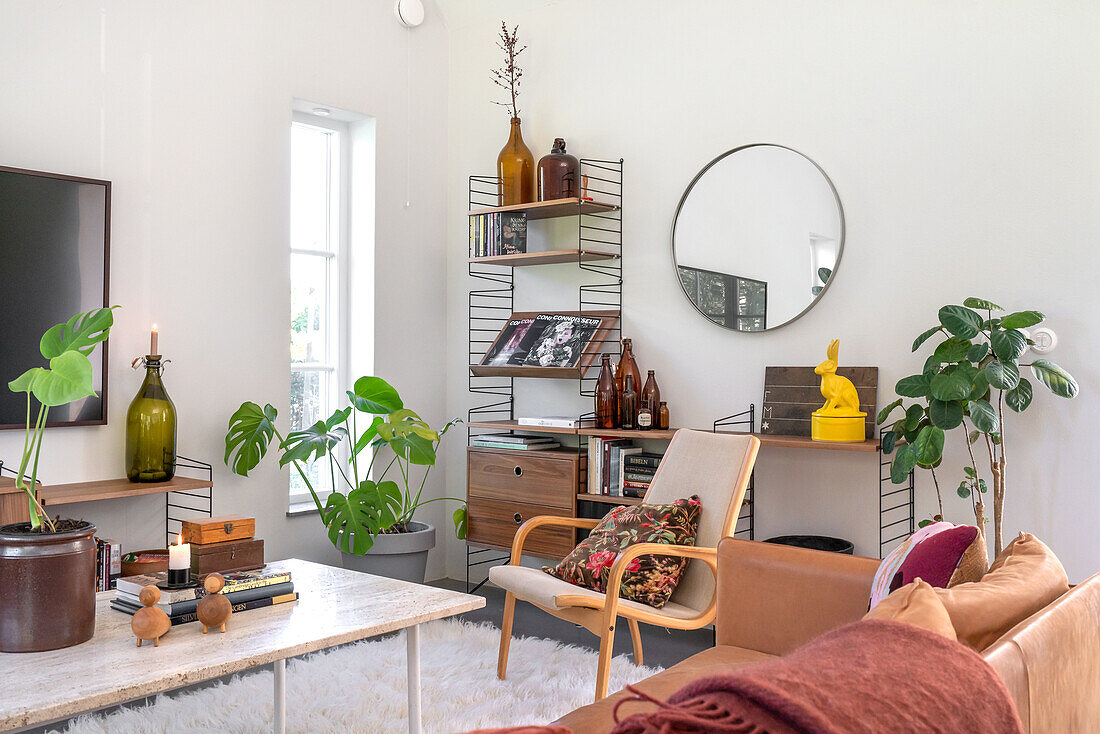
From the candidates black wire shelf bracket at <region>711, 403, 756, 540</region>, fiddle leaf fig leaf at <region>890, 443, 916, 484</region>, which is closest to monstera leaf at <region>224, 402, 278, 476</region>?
black wire shelf bracket at <region>711, 403, 756, 540</region>

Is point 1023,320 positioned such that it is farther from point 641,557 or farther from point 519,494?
point 519,494

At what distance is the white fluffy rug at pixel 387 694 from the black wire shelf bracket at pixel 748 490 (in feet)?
2.55

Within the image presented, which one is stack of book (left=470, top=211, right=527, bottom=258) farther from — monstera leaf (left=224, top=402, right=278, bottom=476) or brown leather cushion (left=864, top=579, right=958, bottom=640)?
brown leather cushion (left=864, top=579, right=958, bottom=640)

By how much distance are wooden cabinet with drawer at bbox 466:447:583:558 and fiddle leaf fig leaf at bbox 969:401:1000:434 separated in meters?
1.67

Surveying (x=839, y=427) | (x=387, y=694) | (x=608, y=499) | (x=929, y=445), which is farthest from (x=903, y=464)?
(x=387, y=694)

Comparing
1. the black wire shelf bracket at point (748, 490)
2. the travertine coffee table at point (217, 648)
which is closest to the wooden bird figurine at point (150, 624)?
the travertine coffee table at point (217, 648)

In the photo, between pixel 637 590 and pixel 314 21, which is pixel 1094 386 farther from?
pixel 314 21

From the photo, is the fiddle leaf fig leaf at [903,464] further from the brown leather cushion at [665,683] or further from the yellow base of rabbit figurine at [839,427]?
the brown leather cushion at [665,683]

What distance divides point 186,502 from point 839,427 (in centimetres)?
259

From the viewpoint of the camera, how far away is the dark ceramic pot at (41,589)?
186 cm

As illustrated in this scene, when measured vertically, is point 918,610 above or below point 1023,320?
below

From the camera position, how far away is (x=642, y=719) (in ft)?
2.77

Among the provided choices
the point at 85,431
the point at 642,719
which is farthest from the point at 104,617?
the point at 642,719

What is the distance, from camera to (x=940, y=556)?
65.5 inches
